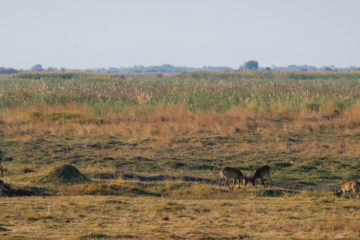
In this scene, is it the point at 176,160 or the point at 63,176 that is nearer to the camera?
the point at 63,176

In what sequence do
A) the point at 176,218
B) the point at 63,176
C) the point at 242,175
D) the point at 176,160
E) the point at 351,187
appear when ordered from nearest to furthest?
1. the point at 176,218
2. the point at 351,187
3. the point at 242,175
4. the point at 63,176
5. the point at 176,160

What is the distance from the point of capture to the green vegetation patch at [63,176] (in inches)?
574

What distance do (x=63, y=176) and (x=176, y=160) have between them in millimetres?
5258

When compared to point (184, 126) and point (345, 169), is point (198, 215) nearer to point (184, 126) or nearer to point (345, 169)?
point (345, 169)

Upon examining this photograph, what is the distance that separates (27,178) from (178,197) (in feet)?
13.8

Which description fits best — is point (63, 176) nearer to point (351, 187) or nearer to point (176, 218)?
point (176, 218)

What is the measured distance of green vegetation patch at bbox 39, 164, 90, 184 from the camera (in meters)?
14.6

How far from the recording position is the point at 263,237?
9.15 metres

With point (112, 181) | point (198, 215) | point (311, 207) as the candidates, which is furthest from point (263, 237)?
point (112, 181)

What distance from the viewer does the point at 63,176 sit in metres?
14.7

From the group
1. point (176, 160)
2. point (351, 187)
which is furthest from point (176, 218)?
point (176, 160)

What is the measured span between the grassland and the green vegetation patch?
250 millimetres

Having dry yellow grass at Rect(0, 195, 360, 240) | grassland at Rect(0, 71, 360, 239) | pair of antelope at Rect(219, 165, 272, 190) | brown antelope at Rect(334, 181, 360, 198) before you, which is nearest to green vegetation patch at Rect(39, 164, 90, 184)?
grassland at Rect(0, 71, 360, 239)

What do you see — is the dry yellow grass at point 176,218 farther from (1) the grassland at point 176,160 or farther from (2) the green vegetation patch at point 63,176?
(2) the green vegetation patch at point 63,176
